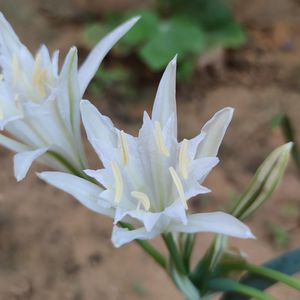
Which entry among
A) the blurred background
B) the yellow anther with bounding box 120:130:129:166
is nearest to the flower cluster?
the yellow anther with bounding box 120:130:129:166

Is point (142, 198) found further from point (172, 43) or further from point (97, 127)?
point (172, 43)

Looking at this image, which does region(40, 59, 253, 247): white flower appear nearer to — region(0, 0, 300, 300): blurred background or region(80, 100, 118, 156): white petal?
region(80, 100, 118, 156): white petal

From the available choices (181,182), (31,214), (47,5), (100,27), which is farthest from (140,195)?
(47,5)

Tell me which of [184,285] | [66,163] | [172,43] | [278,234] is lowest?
[278,234]

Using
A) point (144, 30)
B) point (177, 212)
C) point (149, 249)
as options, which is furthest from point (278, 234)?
point (177, 212)

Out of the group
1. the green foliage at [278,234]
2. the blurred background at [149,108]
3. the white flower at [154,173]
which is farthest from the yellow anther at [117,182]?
the green foliage at [278,234]
